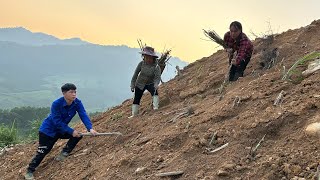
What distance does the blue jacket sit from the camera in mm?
6203

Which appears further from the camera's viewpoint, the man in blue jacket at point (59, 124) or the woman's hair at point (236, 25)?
the woman's hair at point (236, 25)

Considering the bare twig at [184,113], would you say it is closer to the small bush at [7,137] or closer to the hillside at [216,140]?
the hillside at [216,140]

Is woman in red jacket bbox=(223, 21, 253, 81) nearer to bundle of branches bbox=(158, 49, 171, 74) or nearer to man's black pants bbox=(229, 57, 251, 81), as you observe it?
man's black pants bbox=(229, 57, 251, 81)

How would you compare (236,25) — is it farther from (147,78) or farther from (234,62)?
(147,78)

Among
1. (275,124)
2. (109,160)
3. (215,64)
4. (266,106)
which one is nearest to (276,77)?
(266,106)

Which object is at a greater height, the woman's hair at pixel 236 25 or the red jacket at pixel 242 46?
the woman's hair at pixel 236 25

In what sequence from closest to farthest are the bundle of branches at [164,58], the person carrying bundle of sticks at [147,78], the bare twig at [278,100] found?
the bare twig at [278,100]
the person carrying bundle of sticks at [147,78]
the bundle of branches at [164,58]

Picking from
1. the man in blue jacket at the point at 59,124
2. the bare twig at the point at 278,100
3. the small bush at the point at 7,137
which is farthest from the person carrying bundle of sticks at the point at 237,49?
the small bush at the point at 7,137

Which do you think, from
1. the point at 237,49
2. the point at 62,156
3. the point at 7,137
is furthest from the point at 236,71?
the point at 7,137

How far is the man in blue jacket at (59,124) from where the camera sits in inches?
244

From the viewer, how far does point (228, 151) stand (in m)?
4.23

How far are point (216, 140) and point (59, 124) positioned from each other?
267 cm

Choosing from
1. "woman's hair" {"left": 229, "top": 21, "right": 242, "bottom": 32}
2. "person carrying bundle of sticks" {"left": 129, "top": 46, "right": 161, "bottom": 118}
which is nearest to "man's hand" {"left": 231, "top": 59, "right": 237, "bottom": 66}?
"woman's hair" {"left": 229, "top": 21, "right": 242, "bottom": 32}

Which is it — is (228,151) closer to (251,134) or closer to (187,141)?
(251,134)
